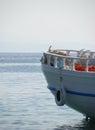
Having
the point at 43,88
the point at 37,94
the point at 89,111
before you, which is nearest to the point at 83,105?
the point at 89,111

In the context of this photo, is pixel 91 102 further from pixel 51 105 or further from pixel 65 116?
pixel 51 105

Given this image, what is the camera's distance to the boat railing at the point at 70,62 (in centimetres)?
2188

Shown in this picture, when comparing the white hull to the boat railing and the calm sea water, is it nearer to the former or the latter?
the boat railing

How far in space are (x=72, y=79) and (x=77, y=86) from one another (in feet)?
0.90

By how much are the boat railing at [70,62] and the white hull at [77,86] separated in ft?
0.60

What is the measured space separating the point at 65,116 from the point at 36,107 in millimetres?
2799

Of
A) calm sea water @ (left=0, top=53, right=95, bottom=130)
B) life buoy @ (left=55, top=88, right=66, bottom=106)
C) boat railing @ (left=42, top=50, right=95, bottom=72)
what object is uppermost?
boat railing @ (left=42, top=50, right=95, bottom=72)

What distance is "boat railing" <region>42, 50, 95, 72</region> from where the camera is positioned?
2188 centimetres

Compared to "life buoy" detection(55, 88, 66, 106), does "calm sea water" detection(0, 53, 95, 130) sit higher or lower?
lower

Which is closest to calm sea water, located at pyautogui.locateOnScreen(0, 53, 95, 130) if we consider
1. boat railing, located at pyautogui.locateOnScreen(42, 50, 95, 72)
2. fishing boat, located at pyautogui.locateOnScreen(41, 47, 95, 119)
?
fishing boat, located at pyautogui.locateOnScreen(41, 47, 95, 119)

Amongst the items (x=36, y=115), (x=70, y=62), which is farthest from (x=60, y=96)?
(x=36, y=115)

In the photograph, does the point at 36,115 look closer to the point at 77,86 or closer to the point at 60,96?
the point at 60,96

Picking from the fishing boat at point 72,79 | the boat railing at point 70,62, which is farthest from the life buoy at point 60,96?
the boat railing at point 70,62

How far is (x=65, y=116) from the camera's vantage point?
25.3 metres
